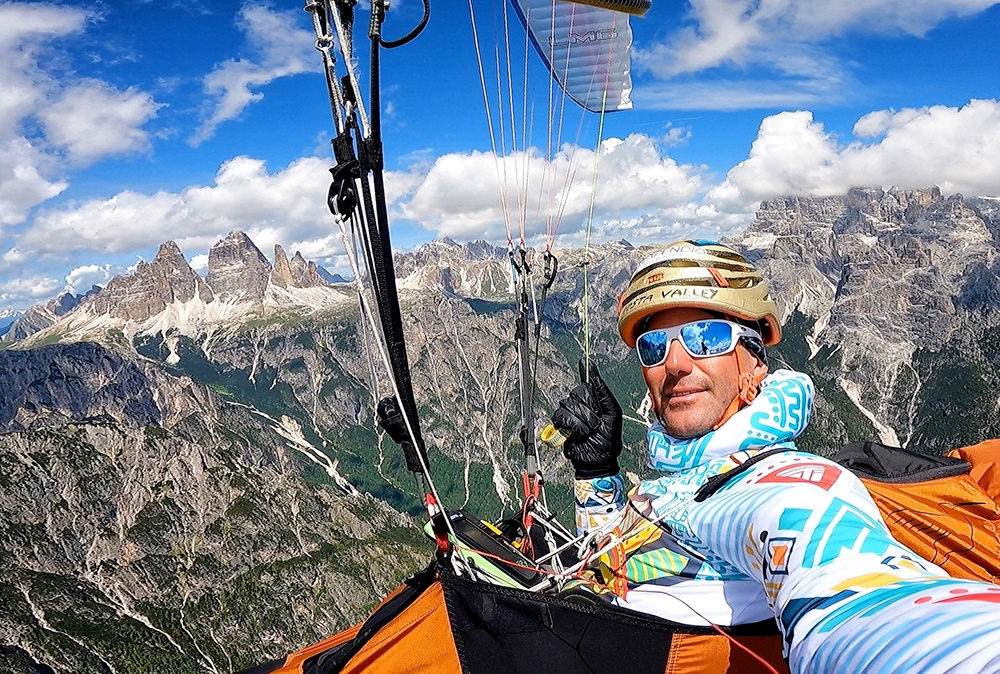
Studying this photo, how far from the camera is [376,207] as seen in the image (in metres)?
3.72

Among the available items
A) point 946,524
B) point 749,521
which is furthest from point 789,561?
point 946,524

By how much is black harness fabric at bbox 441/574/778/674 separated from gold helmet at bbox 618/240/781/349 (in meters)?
1.81

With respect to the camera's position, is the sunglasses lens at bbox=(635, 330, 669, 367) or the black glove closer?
the sunglasses lens at bbox=(635, 330, 669, 367)

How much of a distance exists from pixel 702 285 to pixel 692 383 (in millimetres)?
631

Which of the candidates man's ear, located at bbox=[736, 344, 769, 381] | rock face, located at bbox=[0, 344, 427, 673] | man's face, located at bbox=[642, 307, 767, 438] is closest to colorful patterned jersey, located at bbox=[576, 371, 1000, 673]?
man's face, located at bbox=[642, 307, 767, 438]

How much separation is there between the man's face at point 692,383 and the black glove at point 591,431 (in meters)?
2.45

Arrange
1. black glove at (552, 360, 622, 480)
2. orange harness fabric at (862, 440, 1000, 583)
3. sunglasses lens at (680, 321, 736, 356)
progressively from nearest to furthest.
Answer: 1. orange harness fabric at (862, 440, 1000, 583)
2. sunglasses lens at (680, 321, 736, 356)
3. black glove at (552, 360, 622, 480)

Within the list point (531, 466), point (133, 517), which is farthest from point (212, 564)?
point (531, 466)

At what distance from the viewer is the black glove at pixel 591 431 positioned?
6383 mm

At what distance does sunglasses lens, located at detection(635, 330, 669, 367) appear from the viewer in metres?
4.00

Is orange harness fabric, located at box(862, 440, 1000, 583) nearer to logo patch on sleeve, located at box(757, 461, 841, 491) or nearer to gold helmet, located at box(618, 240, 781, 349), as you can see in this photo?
logo patch on sleeve, located at box(757, 461, 841, 491)

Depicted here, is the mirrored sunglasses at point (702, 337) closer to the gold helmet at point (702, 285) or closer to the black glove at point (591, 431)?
the gold helmet at point (702, 285)

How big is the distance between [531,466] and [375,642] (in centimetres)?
508

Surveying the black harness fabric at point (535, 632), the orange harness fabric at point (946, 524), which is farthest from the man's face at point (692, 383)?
the black harness fabric at point (535, 632)
